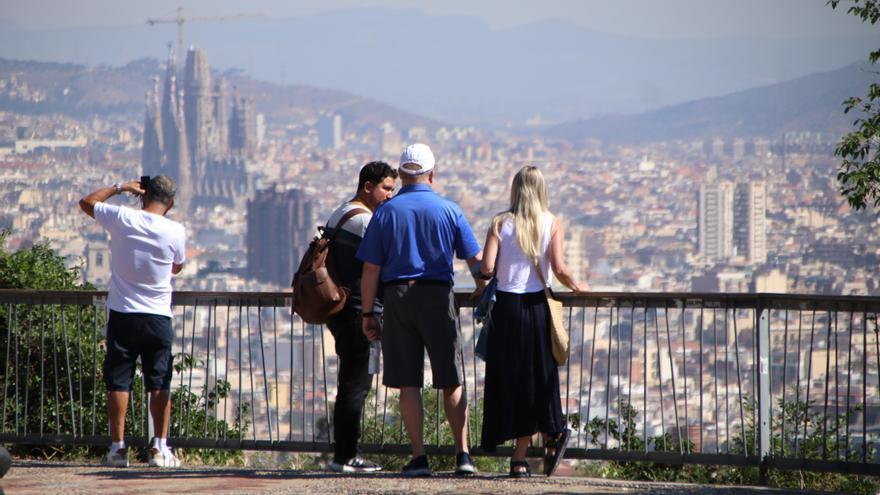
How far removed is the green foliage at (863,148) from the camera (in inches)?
359

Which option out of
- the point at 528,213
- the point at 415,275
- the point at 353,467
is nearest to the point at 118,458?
the point at 353,467

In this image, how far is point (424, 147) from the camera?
271 inches

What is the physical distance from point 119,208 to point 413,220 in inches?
57.6

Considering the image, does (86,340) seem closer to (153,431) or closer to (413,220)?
(153,431)

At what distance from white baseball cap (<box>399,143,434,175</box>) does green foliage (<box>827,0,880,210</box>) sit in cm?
354

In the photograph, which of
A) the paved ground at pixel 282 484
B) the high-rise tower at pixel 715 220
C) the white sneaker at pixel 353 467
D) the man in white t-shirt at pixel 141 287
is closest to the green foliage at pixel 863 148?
the paved ground at pixel 282 484

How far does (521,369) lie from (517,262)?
510 mm

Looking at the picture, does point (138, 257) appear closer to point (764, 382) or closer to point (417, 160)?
point (417, 160)

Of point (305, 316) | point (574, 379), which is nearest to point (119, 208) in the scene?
point (305, 316)

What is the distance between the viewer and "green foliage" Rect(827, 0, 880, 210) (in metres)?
9.12

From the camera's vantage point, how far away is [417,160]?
6719mm

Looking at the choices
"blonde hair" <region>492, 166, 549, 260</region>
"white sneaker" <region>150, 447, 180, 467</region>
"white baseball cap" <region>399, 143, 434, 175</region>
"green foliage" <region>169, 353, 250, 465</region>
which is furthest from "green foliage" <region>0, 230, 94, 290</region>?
"blonde hair" <region>492, 166, 549, 260</region>

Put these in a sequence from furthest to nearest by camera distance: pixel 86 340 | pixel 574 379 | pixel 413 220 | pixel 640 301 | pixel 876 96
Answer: pixel 574 379 < pixel 86 340 < pixel 876 96 < pixel 640 301 < pixel 413 220

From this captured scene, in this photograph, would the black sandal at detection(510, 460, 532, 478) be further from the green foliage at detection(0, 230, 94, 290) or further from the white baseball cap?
the green foliage at detection(0, 230, 94, 290)
